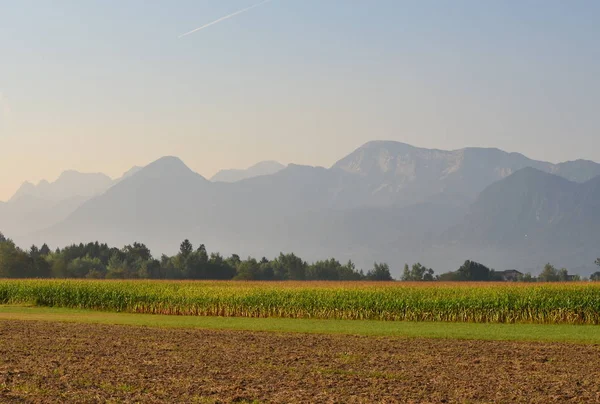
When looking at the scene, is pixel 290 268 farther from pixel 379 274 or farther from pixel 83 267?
pixel 83 267

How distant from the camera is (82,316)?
52.6m

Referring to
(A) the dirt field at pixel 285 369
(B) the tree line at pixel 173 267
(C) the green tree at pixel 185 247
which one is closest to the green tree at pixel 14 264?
(B) the tree line at pixel 173 267

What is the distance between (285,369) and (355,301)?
26.1 m

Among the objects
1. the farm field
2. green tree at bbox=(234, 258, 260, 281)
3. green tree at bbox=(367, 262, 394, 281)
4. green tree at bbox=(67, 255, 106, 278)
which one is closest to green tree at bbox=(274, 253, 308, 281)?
green tree at bbox=(234, 258, 260, 281)

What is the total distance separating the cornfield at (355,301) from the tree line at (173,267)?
70.7 m

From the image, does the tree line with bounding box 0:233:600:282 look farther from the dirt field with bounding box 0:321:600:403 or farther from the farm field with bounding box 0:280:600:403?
the dirt field with bounding box 0:321:600:403

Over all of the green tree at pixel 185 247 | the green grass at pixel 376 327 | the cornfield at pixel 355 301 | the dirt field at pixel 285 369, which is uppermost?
the green tree at pixel 185 247

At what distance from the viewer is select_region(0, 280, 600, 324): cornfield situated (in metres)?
48.0

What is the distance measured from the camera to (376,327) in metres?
43.2

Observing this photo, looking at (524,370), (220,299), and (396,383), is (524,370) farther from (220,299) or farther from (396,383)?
(220,299)

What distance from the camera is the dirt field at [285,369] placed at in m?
20.7

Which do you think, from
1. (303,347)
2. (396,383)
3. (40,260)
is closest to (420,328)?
(303,347)

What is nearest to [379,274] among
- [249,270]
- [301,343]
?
[249,270]

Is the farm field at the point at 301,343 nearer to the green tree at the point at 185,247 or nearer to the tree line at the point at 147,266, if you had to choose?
the tree line at the point at 147,266
